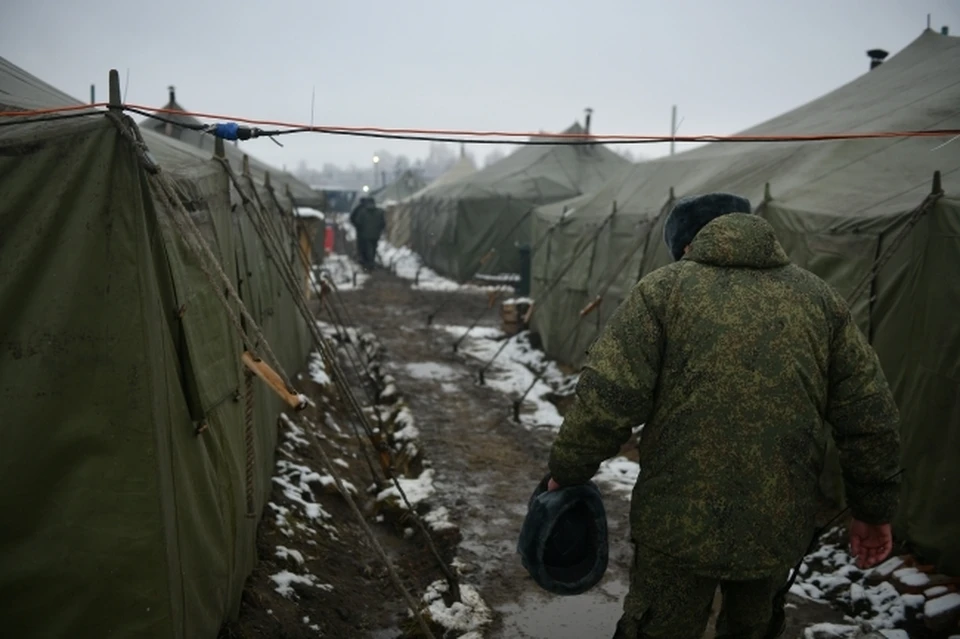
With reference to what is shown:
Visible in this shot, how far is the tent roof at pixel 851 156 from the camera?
5617 millimetres

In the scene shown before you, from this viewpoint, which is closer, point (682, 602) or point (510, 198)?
point (682, 602)

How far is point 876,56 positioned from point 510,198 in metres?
11.7

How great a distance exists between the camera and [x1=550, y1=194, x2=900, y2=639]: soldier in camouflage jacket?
90.4 inches

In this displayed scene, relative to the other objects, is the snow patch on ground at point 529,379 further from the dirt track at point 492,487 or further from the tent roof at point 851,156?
the tent roof at point 851,156

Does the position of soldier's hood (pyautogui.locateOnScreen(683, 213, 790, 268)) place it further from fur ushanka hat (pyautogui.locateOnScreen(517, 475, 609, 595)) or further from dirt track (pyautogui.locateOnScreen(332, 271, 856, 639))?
dirt track (pyautogui.locateOnScreen(332, 271, 856, 639))

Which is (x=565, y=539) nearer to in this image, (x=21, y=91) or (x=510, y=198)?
(x=21, y=91)

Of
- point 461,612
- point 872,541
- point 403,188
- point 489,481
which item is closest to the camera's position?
point 872,541

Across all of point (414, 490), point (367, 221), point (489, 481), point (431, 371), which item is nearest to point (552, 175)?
point (367, 221)

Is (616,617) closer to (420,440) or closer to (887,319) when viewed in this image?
(887,319)

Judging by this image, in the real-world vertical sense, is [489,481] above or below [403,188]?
below

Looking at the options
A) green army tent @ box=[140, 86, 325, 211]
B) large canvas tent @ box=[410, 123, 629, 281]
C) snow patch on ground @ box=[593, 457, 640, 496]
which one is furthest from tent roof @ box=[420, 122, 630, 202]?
snow patch on ground @ box=[593, 457, 640, 496]

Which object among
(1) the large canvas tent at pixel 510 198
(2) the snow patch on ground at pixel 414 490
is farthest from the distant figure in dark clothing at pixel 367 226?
(2) the snow patch on ground at pixel 414 490

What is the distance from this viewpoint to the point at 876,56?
32.3ft

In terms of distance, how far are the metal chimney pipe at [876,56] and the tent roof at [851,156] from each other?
0.78 meters
